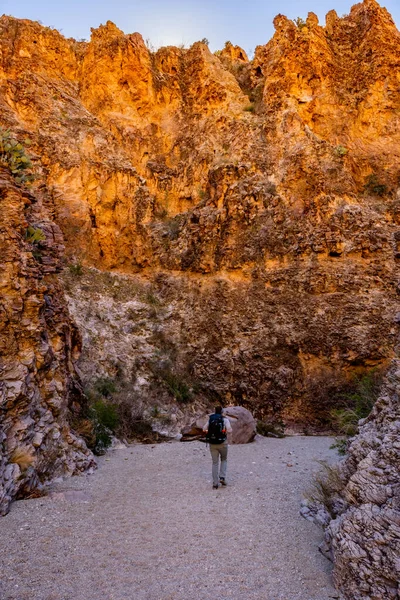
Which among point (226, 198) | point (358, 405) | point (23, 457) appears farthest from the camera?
point (226, 198)

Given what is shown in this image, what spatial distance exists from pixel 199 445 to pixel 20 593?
9.04 meters

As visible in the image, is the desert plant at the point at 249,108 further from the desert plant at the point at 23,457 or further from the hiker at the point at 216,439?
the desert plant at the point at 23,457

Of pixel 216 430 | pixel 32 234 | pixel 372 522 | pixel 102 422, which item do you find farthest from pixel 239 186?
pixel 372 522

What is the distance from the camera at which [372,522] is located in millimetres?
3820

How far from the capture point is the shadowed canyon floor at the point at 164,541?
389cm

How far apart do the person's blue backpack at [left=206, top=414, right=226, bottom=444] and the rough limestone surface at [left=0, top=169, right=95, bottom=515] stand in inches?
132

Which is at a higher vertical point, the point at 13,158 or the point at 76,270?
the point at 13,158

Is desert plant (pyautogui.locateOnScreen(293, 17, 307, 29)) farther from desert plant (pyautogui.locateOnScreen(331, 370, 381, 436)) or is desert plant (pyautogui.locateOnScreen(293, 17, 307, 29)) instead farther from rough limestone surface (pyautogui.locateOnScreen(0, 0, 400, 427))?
desert plant (pyautogui.locateOnScreen(331, 370, 381, 436))

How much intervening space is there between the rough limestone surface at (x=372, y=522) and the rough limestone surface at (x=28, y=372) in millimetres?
5013

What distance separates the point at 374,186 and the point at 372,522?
19.2 m

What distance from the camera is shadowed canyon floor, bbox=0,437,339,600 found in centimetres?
389

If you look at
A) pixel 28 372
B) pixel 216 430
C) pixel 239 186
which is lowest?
pixel 216 430

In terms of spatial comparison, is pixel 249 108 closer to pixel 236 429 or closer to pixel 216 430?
pixel 236 429

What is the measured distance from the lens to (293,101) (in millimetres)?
21219
